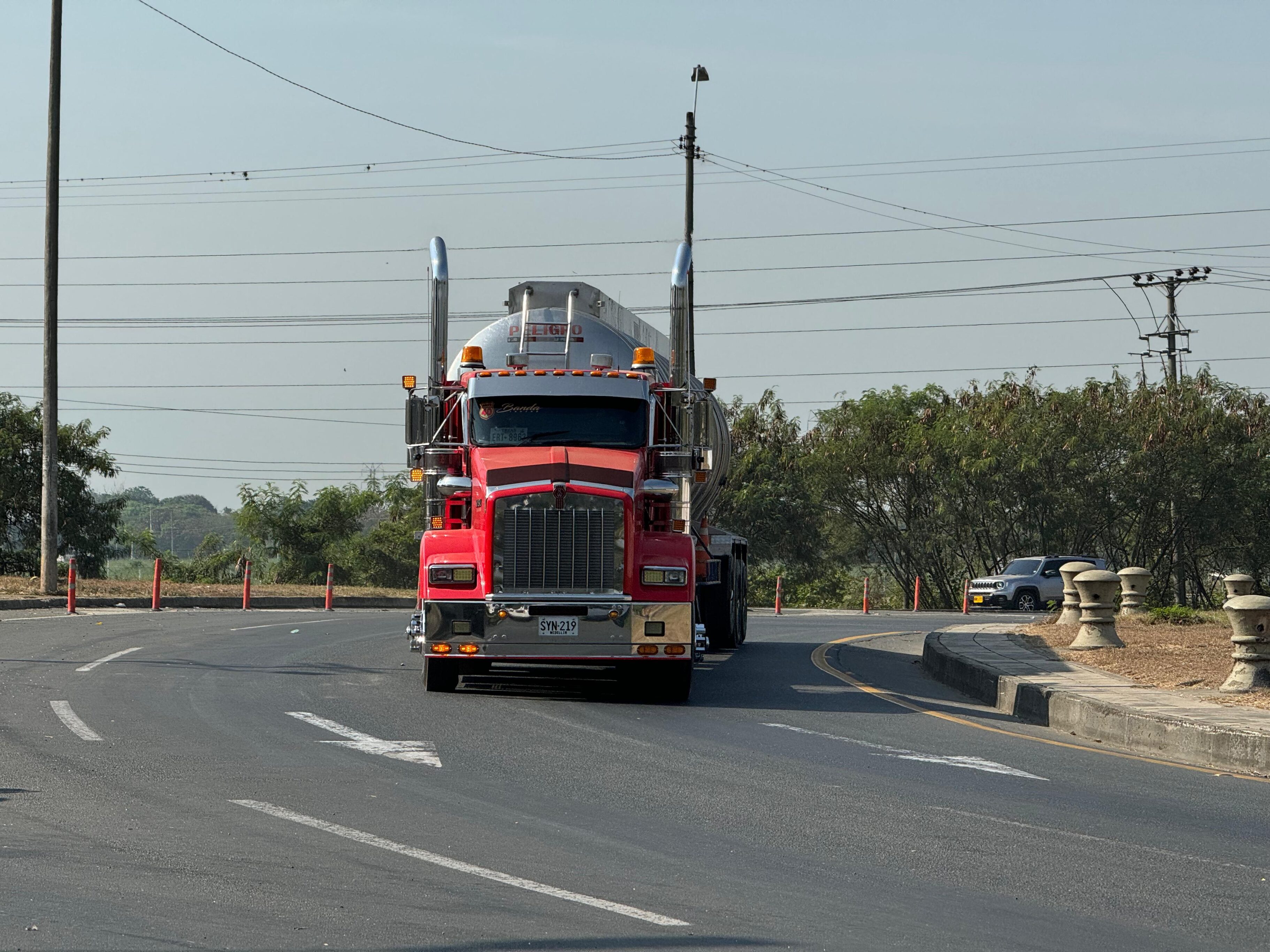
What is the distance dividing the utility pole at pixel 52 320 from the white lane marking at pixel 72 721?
1804 cm

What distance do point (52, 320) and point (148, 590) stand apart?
6.45 meters

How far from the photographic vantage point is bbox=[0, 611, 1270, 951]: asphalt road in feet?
19.3

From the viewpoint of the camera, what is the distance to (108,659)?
16.9 m

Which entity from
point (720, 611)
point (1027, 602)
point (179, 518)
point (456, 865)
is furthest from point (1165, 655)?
point (179, 518)

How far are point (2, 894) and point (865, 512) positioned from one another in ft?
173

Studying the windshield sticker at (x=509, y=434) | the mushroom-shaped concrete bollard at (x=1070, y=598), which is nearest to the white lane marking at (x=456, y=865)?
the windshield sticker at (x=509, y=434)

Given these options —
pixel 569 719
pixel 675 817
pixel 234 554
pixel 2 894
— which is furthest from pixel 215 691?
pixel 234 554

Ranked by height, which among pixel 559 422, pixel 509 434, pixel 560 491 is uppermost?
pixel 559 422

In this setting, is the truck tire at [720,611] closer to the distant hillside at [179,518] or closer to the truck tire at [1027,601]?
the truck tire at [1027,601]

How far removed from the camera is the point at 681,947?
18.2 ft

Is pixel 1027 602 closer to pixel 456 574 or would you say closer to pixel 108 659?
pixel 108 659

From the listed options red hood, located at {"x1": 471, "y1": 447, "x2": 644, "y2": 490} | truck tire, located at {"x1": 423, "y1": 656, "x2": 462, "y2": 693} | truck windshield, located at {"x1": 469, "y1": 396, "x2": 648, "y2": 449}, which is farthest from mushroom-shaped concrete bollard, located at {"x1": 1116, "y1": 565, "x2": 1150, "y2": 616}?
truck tire, located at {"x1": 423, "y1": 656, "x2": 462, "y2": 693}

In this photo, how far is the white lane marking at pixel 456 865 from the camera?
606cm

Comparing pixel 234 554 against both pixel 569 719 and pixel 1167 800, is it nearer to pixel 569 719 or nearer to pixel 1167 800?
pixel 569 719
